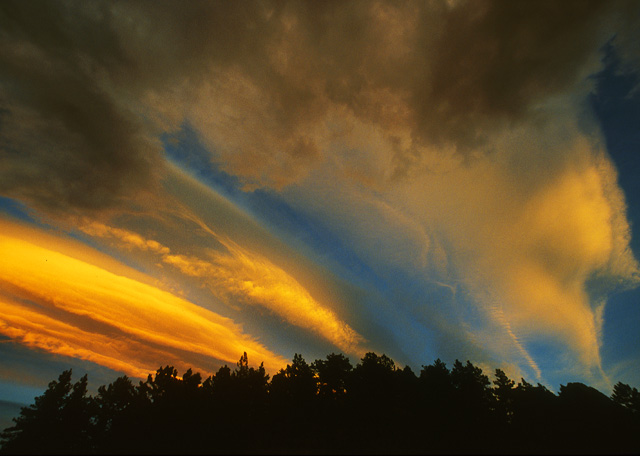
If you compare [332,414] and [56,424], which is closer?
[332,414]

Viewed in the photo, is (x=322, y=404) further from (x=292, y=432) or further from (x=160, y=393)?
(x=160, y=393)

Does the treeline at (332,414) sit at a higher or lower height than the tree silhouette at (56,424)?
higher

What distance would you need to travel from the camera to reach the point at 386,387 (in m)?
38.5

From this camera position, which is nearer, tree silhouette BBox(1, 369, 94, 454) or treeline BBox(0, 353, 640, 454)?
treeline BBox(0, 353, 640, 454)

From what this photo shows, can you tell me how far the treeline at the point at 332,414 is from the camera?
30094mm

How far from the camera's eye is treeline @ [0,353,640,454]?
30.1m

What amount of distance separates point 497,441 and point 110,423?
52488 millimetres

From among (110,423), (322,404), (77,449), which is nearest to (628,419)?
(322,404)

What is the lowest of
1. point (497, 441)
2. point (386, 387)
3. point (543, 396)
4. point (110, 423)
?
point (110, 423)

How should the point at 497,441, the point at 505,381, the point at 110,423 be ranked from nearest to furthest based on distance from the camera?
the point at 497,441 → the point at 110,423 → the point at 505,381

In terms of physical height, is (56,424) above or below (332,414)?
below

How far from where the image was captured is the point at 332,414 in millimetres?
35969

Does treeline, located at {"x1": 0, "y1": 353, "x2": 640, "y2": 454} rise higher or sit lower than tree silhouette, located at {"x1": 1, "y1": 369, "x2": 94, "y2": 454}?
higher

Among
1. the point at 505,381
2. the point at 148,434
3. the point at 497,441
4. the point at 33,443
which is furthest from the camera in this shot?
the point at 505,381
